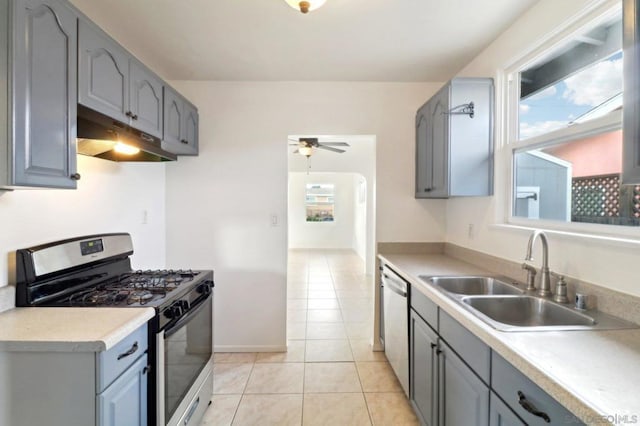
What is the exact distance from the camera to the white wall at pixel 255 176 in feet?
9.11

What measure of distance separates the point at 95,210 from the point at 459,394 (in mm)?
2360

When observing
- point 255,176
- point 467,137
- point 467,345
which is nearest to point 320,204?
point 255,176

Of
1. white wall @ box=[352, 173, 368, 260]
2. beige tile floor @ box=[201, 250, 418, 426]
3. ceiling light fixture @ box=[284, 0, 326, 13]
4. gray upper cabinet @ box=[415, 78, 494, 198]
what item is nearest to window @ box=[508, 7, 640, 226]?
gray upper cabinet @ box=[415, 78, 494, 198]

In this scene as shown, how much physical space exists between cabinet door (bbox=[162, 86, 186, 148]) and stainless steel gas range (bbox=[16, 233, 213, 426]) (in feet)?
2.51

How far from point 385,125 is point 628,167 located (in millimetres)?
2051

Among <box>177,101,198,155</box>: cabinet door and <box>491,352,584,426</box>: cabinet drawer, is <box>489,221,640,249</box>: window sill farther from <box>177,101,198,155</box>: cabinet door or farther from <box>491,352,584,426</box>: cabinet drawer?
<box>177,101,198,155</box>: cabinet door

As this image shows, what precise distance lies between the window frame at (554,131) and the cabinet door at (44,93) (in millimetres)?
2095

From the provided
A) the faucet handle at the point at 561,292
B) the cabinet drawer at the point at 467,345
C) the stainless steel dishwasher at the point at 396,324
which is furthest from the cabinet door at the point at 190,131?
the faucet handle at the point at 561,292

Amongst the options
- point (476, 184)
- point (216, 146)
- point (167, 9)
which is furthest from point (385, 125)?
point (167, 9)

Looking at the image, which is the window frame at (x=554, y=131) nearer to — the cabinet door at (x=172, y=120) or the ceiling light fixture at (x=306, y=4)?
the ceiling light fixture at (x=306, y=4)

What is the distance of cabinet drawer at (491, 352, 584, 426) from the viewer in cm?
80

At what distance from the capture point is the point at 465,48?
2.21 metres

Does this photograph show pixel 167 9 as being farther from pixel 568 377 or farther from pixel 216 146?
pixel 568 377

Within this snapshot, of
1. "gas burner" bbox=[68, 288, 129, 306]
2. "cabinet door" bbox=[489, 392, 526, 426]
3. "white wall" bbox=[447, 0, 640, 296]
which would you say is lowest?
"cabinet door" bbox=[489, 392, 526, 426]
